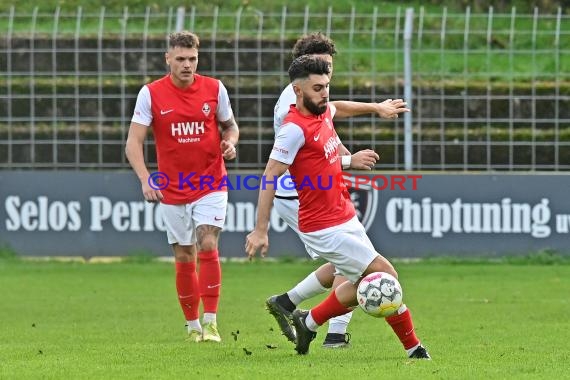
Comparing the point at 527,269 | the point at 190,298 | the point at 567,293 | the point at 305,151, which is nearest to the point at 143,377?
the point at 305,151

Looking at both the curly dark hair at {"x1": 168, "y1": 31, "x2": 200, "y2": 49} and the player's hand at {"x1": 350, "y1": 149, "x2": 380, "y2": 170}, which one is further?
the curly dark hair at {"x1": 168, "y1": 31, "x2": 200, "y2": 49}

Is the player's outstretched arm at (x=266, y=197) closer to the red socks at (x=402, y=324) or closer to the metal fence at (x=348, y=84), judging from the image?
the red socks at (x=402, y=324)

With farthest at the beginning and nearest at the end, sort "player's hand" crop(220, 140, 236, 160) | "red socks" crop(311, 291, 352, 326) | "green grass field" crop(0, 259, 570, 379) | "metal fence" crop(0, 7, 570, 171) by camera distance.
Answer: "metal fence" crop(0, 7, 570, 171)
"player's hand" crop(220, 140, 236, 160)
"red socks" crop(311, 291, 352, 326)
"green grass field" crop(0, 259, 570, 379)

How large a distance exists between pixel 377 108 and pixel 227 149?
1484 mm

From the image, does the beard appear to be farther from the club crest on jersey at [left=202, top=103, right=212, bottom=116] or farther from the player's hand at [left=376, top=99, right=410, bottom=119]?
the club crest on jersey at [left=202, top=103, right=212, bottom=116]

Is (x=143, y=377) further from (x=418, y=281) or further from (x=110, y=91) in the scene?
(x=110, y=91)

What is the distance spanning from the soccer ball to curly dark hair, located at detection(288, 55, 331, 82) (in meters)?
1.29

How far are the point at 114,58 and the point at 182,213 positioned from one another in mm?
8271

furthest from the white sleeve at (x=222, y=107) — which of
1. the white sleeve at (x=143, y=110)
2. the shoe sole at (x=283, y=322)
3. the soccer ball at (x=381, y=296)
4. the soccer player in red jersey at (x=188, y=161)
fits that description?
the soccer ball at (x=381, y=296)

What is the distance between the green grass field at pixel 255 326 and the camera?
26.7ft

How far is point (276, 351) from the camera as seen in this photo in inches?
367

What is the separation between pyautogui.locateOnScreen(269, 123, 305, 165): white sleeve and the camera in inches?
330

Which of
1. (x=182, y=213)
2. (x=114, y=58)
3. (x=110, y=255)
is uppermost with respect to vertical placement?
(x=114, y=58)

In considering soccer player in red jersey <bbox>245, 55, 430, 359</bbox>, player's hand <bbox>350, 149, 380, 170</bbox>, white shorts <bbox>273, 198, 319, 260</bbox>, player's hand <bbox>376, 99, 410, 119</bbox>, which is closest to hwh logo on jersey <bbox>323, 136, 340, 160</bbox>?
soccer player in red jersey <bbox>245, 55, 430, 359</bbox>
